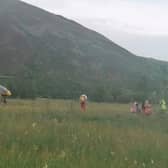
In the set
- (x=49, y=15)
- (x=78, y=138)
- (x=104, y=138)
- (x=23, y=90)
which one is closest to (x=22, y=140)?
(x=78, y=138)

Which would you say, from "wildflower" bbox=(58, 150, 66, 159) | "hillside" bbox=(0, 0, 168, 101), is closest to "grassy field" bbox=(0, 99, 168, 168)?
"wildflower" bbox=(58, 150, 66, 159)

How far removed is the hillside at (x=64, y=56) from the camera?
285 ft

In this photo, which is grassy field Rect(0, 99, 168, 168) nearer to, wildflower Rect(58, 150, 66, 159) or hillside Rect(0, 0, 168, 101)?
wildflower Rect(58, 150, 66, 159)

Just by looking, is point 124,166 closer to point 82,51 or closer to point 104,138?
point 104,138

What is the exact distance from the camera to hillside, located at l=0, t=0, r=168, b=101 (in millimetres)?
86806

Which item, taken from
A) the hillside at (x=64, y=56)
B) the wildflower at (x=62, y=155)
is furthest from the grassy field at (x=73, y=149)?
the hillside at (x=64, y=56)

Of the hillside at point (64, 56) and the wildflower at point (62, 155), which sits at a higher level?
the hillside at point (64, 56)

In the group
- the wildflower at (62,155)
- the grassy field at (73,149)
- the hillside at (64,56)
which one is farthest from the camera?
the hillside at (64,56)

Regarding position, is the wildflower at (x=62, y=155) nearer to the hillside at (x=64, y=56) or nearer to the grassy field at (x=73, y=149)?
the grassy field at (x=73, y=149)

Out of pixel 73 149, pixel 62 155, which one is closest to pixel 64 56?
pixel 73 149

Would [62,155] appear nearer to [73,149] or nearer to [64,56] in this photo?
[73,149]

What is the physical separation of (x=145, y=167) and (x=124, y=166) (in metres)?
0.81

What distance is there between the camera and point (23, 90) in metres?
55.3

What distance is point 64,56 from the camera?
107125mm
